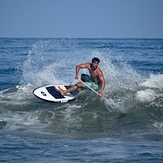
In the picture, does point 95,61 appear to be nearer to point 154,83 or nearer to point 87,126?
point 87,126

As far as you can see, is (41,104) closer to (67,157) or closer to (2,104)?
(2,104)

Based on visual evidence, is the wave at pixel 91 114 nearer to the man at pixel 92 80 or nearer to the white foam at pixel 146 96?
the white foam at pixel 146 96

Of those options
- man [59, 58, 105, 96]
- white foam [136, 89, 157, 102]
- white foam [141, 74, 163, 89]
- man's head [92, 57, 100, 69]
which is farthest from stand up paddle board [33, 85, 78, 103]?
white foam [141, 74, 163, 89]

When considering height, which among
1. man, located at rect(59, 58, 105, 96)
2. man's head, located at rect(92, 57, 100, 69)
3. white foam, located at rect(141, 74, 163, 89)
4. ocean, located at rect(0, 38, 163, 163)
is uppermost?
white foam, located at rect(141, 74, 163, 89)

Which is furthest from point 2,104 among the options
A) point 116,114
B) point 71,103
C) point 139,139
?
point 139,139

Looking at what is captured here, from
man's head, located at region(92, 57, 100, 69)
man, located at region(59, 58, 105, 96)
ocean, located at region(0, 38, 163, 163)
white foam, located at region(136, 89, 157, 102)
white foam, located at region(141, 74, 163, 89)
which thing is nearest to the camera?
ocean, located at region(0, 38, 163, 163)

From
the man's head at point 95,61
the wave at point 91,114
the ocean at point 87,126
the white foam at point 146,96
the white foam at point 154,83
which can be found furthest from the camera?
the white foam at point 154,83

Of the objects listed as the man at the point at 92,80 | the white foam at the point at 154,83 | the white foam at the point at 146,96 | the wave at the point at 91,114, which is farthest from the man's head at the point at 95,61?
the white foam at the point at 154,83

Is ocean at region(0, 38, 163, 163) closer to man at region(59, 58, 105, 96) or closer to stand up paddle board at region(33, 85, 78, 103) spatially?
stand up paddle board at region(33, 85, 78, 103)

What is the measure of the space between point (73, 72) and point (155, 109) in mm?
10595

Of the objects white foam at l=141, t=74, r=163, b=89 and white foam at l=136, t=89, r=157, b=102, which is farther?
white foam at l=141, t=74, r=163, b=89

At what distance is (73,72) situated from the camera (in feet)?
79.5

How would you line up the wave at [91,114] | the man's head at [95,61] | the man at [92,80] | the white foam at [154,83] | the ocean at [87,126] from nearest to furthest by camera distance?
1. the ocean at [87,126]
2. the wave at [91,114]
3. the man's head at [95,61]
4. the man at [92,80]
5. the white foam at [154,83]

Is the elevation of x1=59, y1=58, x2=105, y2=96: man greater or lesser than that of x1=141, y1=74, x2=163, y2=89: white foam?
lesser
